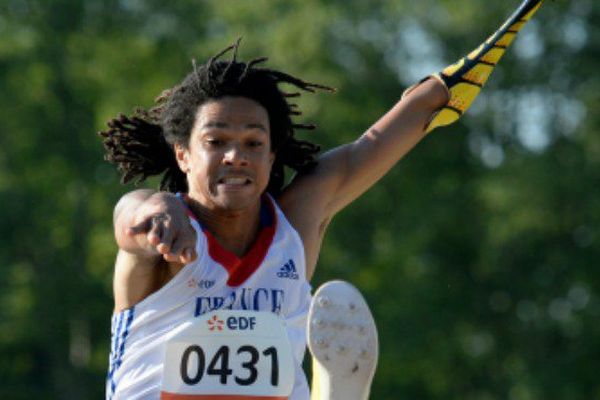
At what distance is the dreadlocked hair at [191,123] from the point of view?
20.2 ft

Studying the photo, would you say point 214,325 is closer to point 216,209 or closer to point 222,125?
point 216,209

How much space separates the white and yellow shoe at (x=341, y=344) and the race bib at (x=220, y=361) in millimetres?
218

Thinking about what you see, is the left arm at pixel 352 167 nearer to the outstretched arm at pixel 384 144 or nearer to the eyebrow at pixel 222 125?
the outstretched arm at pixel 384 144

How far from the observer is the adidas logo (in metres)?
6.04

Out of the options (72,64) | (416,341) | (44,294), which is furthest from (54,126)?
(416,341)

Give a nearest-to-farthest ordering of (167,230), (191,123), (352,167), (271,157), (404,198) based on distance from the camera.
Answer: (167,230)
(191,123)
(271,157)
(352,167)
(404,198)

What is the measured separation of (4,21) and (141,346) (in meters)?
23.4

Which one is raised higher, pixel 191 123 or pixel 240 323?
pixel 191 123

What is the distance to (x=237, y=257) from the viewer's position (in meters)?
6.00

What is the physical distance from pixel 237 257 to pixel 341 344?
0.55 meters

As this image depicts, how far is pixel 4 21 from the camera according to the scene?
28625 mm

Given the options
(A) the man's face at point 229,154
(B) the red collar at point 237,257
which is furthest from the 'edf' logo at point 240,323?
(A) the man's face at point 229,154

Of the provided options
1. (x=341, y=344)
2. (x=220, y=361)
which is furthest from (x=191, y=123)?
(x=341, y=344)

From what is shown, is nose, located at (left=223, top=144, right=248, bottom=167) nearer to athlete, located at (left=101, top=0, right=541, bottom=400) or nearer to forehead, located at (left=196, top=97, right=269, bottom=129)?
athlete, located at (left=101, top=0, right=541, bottom=400)
